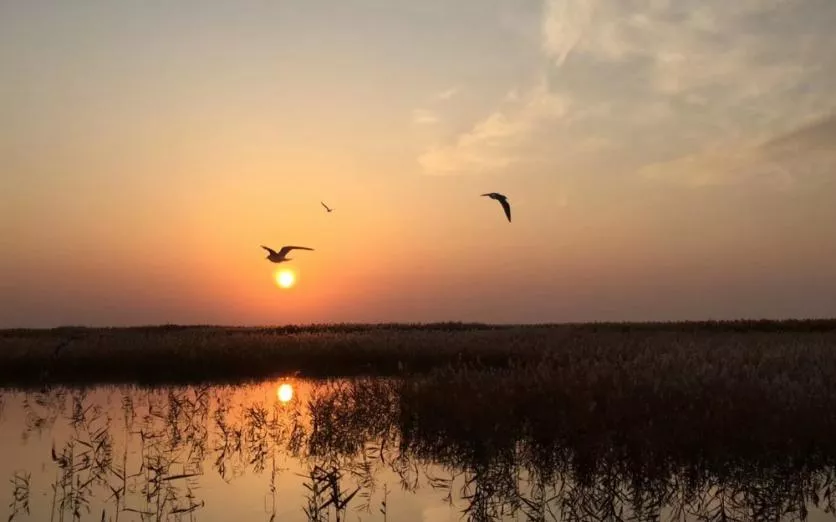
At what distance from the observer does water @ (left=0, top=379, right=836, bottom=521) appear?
285 inches

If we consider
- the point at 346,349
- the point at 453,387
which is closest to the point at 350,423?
the point at 453,387

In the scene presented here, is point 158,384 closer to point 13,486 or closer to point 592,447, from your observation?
point 13,486

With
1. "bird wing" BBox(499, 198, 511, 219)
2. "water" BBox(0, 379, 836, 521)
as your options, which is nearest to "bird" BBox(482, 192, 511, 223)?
"bird wing" BBox(499, 198, 511, 219)

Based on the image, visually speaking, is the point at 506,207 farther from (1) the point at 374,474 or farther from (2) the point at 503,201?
(1) the point at 374,474

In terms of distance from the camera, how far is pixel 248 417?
12859 millimetres

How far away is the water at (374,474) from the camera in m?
7.23

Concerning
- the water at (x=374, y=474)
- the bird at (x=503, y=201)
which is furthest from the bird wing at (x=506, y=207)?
the water at (x=374, y=474)

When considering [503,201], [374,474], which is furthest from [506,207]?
[374,474]

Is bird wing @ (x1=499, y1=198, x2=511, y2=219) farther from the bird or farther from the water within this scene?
the water

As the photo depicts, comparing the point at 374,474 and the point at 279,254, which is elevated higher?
the point at 279,254

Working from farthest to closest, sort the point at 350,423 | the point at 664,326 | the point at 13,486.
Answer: the point at 664,326 < the point at 350,423 < the point at 13,486

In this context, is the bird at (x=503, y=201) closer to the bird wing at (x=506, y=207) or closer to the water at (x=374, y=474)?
the bird wing at (x=506, y=207)

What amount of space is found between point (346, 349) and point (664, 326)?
70.2ft

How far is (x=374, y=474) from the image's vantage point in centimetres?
894
